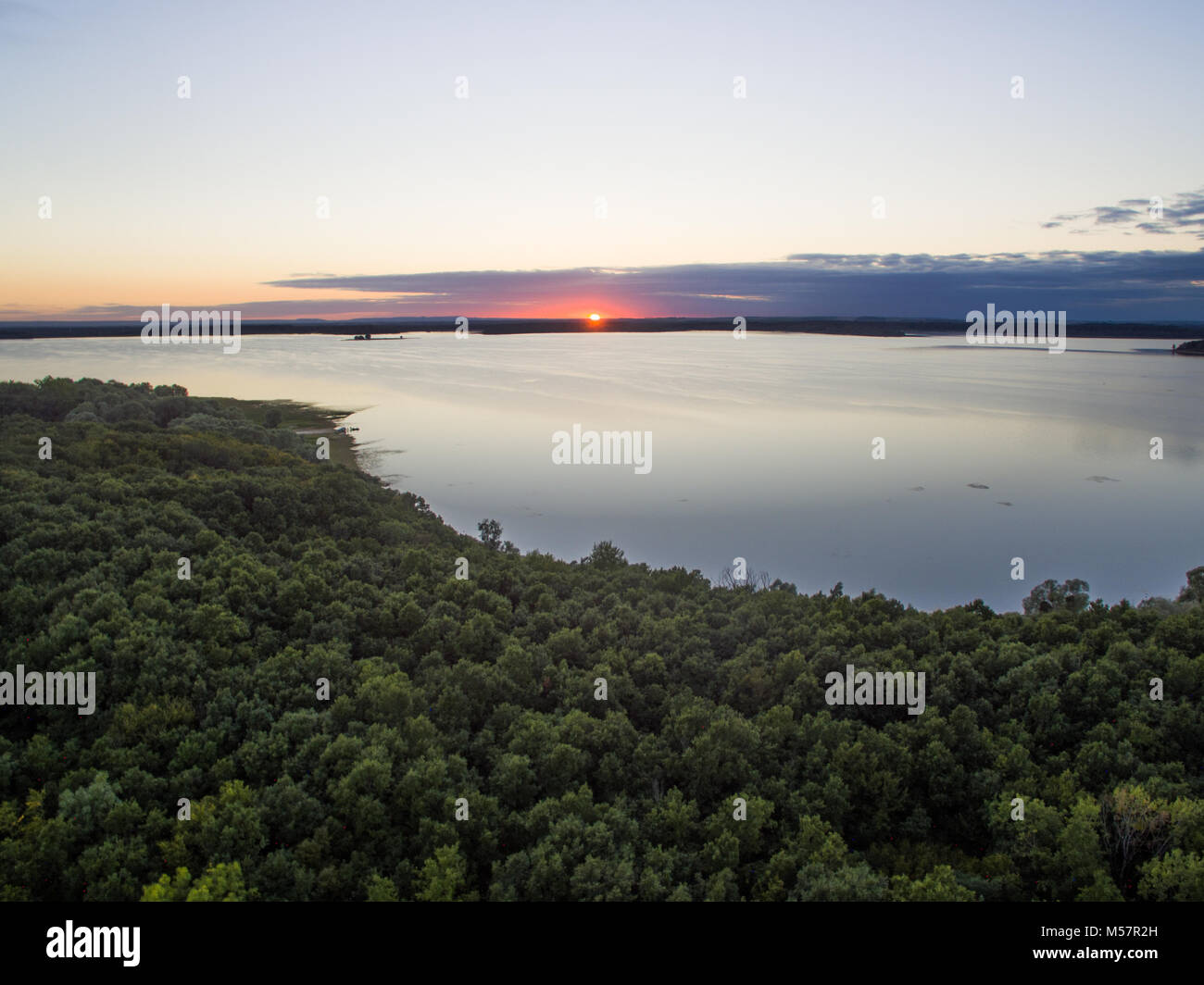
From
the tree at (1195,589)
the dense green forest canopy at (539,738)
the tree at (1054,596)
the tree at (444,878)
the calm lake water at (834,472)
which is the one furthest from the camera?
the calm lake water at (834,472)

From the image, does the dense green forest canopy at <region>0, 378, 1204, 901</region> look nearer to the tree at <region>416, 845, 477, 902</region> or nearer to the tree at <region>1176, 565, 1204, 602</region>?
the tree at <region>416, 845, 477, 902</region>

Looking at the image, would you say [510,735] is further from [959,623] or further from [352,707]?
[959,623]

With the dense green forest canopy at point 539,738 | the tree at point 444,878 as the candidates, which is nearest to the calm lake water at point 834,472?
the dense green forest canopy at point 539,738

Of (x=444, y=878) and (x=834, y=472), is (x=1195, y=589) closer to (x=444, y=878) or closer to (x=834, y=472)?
(x=834, y=472)

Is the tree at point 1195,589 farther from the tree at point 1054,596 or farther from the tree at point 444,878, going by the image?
the tree at point 444,878

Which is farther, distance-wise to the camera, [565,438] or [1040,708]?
[565,438]
